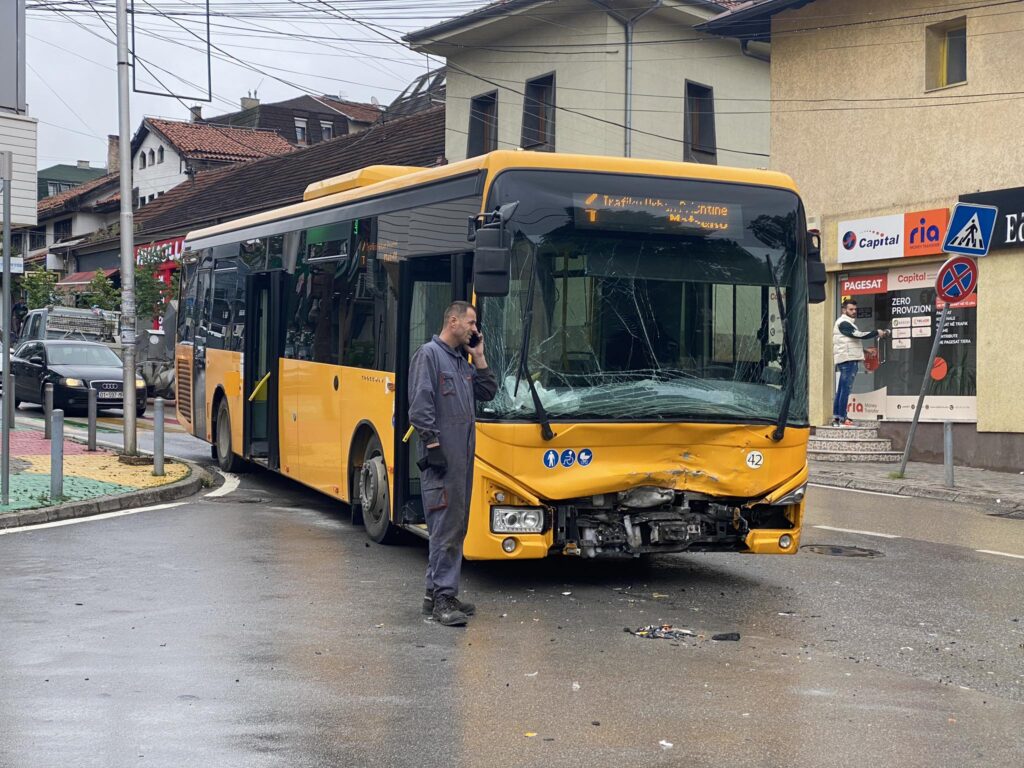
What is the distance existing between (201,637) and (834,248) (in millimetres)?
16108

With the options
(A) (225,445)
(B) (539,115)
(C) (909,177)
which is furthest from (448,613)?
(B) (539,115)

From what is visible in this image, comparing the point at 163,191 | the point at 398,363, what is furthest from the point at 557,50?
the point at 163,191

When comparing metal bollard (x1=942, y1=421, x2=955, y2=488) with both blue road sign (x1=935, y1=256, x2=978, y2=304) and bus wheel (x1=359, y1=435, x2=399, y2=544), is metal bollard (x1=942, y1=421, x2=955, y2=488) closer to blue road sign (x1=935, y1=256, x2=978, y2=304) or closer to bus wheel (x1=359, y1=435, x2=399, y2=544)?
blue road sign (x1=935, y1=256, x2=978, y2=304)

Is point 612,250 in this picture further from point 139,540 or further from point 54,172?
point 54,172

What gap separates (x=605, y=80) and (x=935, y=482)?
14473 millimetres

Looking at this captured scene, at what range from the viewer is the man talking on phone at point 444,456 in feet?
25.4

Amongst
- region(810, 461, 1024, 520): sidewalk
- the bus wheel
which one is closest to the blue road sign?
region(810, 461, 1024, 520): sidewalk

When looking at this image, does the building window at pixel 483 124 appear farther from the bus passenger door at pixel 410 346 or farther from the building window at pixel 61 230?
the building window at pixel 61 230

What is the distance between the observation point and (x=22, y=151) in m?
20.4

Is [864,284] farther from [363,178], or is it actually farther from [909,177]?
[363,178]

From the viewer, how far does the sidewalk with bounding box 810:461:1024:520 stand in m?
14.9

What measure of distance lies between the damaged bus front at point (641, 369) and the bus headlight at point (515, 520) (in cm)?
1

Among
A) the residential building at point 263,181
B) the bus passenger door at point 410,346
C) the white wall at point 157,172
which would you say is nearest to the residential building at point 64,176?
the white wall at point 157,172

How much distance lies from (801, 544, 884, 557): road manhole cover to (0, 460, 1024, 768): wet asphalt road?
0.61 feet
